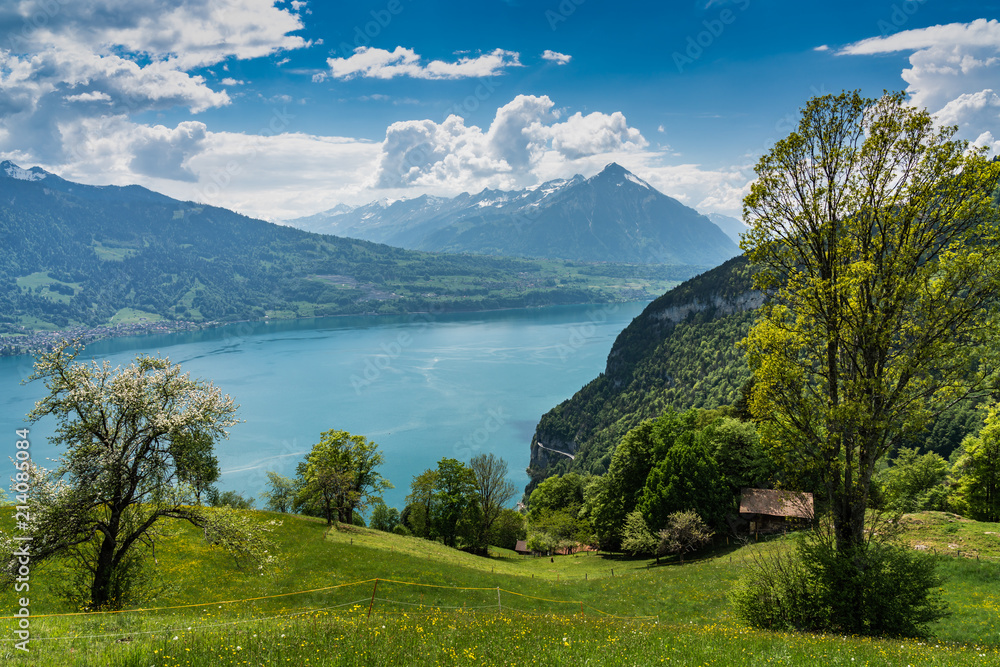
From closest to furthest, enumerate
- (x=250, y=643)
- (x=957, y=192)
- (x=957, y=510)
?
(x=250, y=643), (x=957, y=192), (x=957, y=510)

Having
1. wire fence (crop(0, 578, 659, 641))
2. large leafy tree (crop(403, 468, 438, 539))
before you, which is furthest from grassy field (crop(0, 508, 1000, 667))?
large leafy tree (crop(403, 468, 438, 539))

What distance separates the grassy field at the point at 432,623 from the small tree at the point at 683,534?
8.38 m

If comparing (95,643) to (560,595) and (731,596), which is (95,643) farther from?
(560,595)

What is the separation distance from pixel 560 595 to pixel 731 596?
11777mm

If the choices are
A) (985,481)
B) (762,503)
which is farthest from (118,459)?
(985,481)

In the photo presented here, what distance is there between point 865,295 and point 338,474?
38471 mm

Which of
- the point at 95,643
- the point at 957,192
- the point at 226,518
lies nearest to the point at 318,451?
the point at 226,518

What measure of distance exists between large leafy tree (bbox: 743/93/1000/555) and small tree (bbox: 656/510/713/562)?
23186 millimetres

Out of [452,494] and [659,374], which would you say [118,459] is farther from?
[659,374]

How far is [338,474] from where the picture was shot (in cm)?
4100

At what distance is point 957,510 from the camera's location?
31500 millimetres

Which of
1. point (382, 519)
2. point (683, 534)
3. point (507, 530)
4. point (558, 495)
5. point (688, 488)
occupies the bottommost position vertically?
point (507, 530)

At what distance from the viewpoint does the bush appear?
12570 mm

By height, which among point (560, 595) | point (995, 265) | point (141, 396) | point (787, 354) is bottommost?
point (560, 595)
